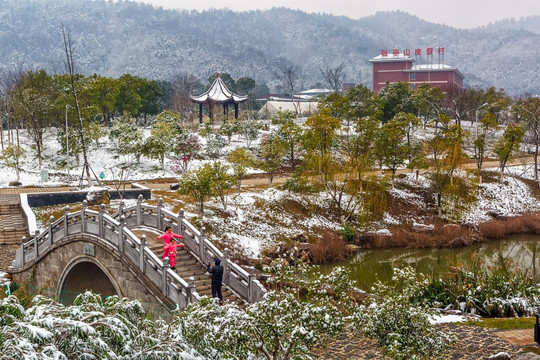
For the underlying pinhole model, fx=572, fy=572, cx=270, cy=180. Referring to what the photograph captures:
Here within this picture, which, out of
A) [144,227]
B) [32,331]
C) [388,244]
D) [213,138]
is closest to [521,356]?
[32,331]

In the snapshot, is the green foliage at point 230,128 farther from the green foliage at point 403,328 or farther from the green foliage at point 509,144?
the green foliage at point 403,328

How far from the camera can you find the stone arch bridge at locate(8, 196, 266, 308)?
14.0 meters

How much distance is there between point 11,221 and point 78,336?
70.3ft

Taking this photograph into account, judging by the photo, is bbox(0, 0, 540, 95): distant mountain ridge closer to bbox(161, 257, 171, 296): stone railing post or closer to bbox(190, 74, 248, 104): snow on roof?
bbox(190, 74, 248, 104): snow on roof

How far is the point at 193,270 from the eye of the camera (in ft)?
50.7

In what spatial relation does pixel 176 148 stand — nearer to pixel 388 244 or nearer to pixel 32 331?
pixel 388 244

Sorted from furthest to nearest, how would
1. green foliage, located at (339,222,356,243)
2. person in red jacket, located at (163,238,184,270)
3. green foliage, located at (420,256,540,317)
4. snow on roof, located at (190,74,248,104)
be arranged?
snow on roof, located at (190,74,248,104) → green foliage, located at (339,222,356,243) → person in red jacket, located at (163,238,184,270) → green foliage, located at (420,256,540,317)

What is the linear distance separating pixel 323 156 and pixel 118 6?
7137 inches

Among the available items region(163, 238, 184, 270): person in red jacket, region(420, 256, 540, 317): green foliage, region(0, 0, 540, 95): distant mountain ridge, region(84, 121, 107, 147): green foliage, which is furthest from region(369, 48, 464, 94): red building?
region(0, 0, 540, 95): distant mountain ridge

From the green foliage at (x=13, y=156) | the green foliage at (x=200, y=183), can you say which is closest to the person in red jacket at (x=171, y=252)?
the green foliage at (x=200, y=183)

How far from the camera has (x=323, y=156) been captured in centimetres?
3092

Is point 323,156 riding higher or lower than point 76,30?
lower

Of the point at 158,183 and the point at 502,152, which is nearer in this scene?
the point at 158,183

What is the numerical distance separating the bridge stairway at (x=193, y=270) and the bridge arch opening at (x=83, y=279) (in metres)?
2.31
